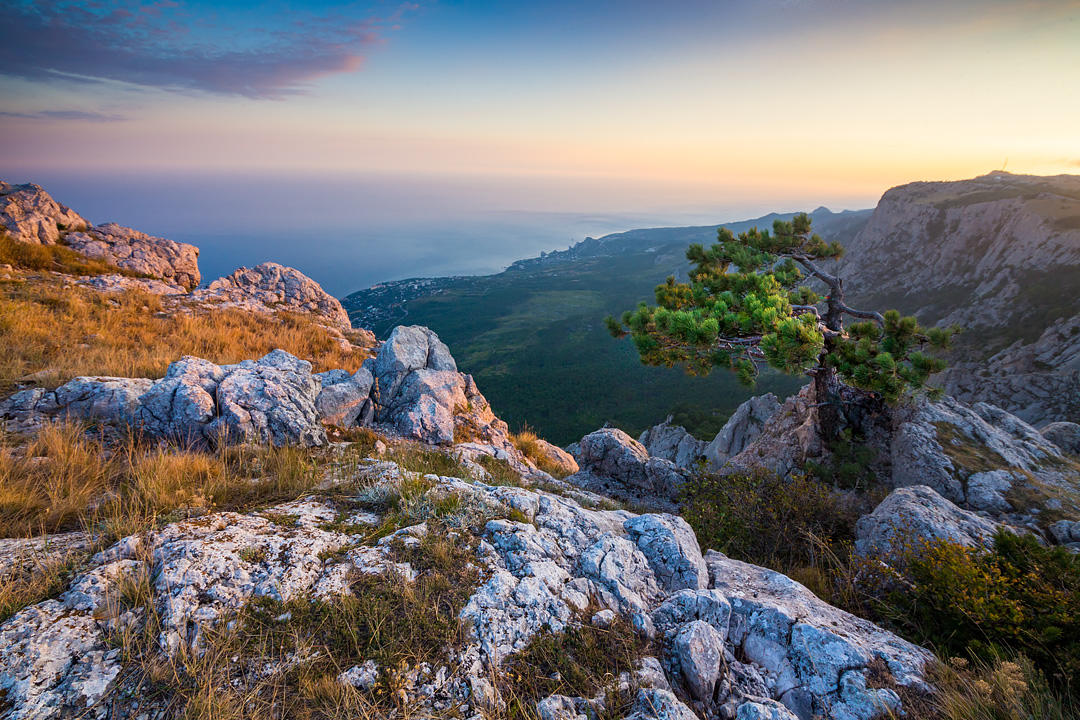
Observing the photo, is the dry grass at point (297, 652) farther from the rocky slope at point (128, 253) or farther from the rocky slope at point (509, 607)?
the rocky slope at point (128, 253)

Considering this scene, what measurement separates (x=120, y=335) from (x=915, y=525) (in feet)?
61.3

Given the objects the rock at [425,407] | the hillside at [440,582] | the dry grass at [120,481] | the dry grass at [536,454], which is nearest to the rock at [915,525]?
the hillside at [440,582]

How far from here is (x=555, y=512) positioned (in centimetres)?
492

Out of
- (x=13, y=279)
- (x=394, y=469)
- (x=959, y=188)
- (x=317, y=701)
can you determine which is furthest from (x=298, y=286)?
(x=959, y=188)

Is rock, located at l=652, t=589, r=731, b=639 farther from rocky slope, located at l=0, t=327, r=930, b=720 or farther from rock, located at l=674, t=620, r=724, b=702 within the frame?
rock, located at l=674, t=620, r=724, b=702

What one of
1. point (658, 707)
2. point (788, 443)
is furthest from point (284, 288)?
point (658, 707)

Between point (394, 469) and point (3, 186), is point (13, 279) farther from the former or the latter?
point (394, 469)

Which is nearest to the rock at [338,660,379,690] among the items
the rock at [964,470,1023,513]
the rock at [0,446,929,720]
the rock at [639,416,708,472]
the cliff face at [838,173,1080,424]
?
the rock at [0,446,929,720]

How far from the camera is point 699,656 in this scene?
3039 millimetres

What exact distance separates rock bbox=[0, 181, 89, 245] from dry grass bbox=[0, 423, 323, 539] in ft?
87.6

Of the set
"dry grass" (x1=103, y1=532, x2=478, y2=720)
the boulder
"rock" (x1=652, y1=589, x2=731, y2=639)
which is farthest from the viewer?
the boulder

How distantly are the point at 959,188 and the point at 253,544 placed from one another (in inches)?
4183

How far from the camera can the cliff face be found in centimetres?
2969

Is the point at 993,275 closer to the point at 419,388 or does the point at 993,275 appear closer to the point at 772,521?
the point at 772,521
